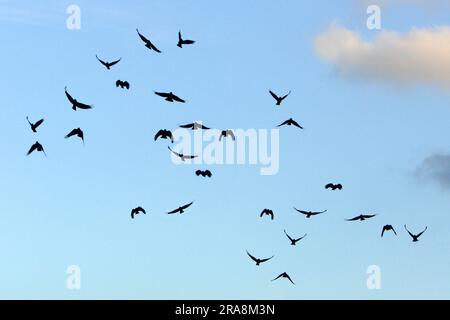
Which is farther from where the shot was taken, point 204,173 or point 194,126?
point 204,173

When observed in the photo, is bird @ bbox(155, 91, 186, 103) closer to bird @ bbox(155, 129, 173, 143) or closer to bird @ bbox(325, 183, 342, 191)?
bird @ bbox(155, 129, 173, 143)

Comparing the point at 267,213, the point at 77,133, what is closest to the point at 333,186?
the point at 267,213

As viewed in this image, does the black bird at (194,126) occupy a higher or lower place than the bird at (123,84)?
lower

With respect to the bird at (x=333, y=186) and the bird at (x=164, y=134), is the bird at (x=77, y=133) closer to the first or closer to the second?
the bird at (x=164, y=134)

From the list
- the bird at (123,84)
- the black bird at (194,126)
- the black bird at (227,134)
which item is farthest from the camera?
the bird at (123,84)

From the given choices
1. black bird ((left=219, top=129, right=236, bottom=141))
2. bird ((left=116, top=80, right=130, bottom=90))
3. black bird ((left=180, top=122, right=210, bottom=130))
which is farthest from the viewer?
bird ((left=116, top=80, right=130, bottom=90))

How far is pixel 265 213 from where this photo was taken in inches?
4168

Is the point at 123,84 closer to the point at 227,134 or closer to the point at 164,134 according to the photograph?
the point at 164,134

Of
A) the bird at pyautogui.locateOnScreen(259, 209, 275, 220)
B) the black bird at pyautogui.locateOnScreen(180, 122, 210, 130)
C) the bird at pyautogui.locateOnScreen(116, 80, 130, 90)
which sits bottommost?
the bird at pyautogui.locateOnScreen(259, 209, 275, 220)

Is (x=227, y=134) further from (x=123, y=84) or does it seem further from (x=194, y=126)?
(x=123, y=84)

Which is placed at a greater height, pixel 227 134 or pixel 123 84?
pixel 123 84
